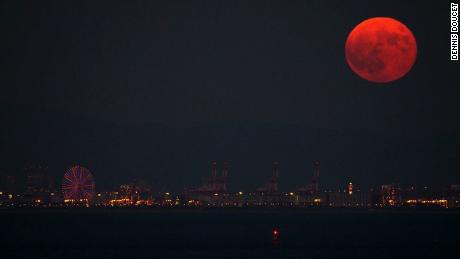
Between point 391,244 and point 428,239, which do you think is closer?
point 391,244

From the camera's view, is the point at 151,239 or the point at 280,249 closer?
the point at 280,249

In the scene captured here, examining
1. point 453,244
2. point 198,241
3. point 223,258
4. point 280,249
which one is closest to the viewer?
point 223,258

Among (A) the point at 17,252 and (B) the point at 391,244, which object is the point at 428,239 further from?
(A) the point at 17,252

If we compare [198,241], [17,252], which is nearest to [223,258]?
[17,252]

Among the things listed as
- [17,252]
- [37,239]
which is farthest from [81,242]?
[17,252]

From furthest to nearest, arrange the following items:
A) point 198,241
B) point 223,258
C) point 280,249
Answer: point 198,241
point 280,249
point 223,258

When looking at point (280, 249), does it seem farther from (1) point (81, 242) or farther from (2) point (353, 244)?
(1) point (81, 242)

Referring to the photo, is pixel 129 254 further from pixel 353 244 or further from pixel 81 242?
pixel 353 244

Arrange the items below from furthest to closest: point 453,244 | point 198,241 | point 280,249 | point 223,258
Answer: point 198,241
point 453,244
point 280,249
point 223,258

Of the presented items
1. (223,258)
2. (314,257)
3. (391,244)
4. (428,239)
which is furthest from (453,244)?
(223,258)
